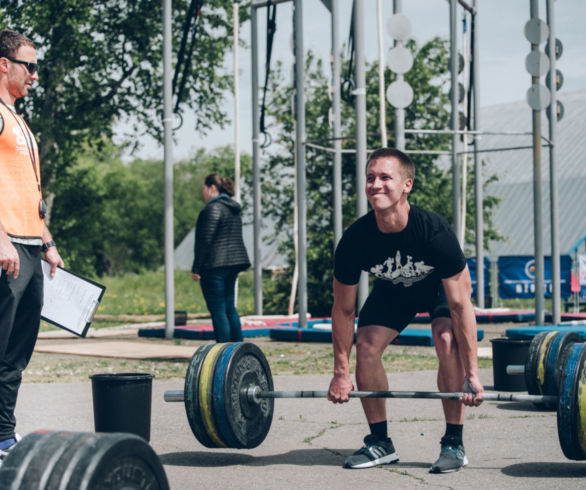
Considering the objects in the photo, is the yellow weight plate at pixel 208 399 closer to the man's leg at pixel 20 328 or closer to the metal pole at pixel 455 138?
the man's leg at pixel 20 328

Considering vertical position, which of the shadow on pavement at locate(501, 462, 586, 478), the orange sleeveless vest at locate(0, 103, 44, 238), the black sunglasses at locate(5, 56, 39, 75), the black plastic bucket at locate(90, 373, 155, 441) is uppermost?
the black sunglasses at locate(5, 56, 39, 75)

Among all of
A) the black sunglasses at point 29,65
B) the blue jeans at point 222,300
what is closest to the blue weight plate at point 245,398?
the black sunglasses at point 29,65

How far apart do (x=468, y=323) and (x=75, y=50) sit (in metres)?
19.3

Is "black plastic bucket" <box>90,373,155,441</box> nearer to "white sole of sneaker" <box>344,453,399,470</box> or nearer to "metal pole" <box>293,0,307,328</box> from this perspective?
"white sole of sneaker" <box>344,453,399,470</box>

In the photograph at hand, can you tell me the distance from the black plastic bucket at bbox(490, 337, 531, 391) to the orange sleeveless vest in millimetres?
3614

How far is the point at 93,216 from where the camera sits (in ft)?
89.6

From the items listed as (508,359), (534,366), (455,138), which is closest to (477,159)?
(455,138)

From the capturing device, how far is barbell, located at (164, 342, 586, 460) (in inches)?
168

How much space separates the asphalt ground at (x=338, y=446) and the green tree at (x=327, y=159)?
10456 millimetres

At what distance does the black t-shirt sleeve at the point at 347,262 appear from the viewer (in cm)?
440

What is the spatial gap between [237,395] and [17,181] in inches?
57.4

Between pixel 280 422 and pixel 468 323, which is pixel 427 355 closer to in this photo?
pixel 280 422

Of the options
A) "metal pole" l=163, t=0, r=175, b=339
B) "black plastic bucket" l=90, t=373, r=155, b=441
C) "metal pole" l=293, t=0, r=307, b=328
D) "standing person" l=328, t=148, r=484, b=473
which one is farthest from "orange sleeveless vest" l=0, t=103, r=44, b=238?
"metal pole" l=163, t=0, r=175, b=339

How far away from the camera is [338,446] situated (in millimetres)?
4902
